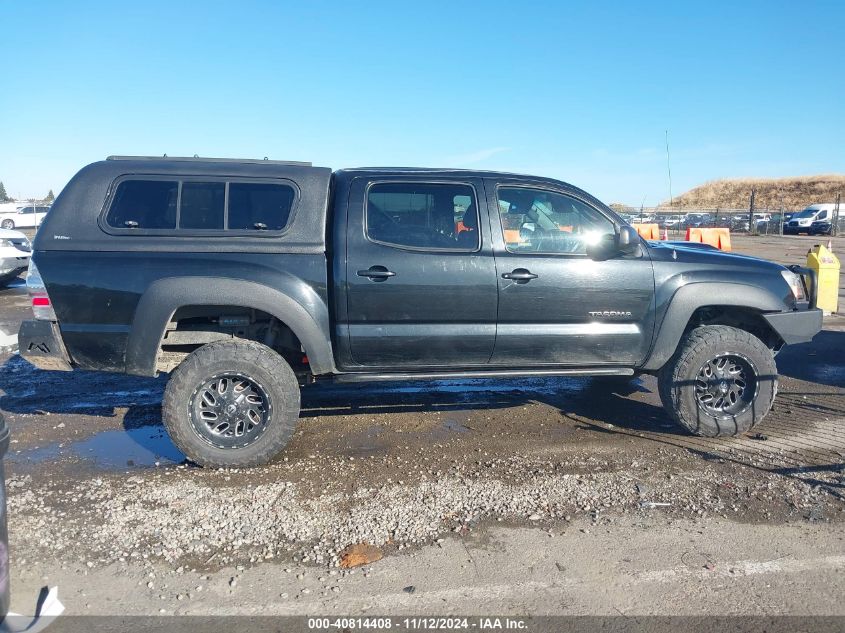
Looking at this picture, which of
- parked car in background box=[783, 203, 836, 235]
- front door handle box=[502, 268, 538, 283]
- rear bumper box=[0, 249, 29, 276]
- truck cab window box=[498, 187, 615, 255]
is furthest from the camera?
parked car in background box=[783, 203, 836, 235]

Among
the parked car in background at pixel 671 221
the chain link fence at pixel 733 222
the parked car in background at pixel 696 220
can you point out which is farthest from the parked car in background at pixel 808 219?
the parked car in background at pixel 671 221

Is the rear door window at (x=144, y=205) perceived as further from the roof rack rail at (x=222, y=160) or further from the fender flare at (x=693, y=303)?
the fender flare at (x=693, y=303)

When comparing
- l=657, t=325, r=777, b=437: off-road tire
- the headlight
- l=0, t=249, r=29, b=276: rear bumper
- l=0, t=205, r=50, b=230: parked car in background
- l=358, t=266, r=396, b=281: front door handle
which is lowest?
l=657, t=325, r=777, b=437: off-road tire

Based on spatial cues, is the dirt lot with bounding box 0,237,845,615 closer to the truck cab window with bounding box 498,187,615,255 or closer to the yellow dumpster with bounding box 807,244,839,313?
the truck cab window with bounding box 498,187,615,255

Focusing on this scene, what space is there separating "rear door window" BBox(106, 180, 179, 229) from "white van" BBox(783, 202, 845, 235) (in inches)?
1509

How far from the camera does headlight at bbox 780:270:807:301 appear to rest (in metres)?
4.99

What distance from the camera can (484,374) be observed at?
4.81 metres

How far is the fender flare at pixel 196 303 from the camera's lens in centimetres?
419

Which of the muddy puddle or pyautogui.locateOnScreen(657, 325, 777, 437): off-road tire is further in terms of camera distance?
pyautogui.locateOnScreen(657, 325, 777, 437): off-road tire

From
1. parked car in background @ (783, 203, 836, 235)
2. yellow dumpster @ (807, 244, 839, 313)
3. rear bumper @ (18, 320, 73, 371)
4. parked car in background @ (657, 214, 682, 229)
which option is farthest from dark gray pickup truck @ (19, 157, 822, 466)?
parked car in background @ (657, 214, 682, 229)

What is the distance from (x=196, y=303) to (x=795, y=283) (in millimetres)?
4525

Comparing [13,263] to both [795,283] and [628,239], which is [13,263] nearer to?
[628,239]

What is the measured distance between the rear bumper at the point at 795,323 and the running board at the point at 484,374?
3.91ft

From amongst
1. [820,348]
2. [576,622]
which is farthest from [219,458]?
[820,348]
